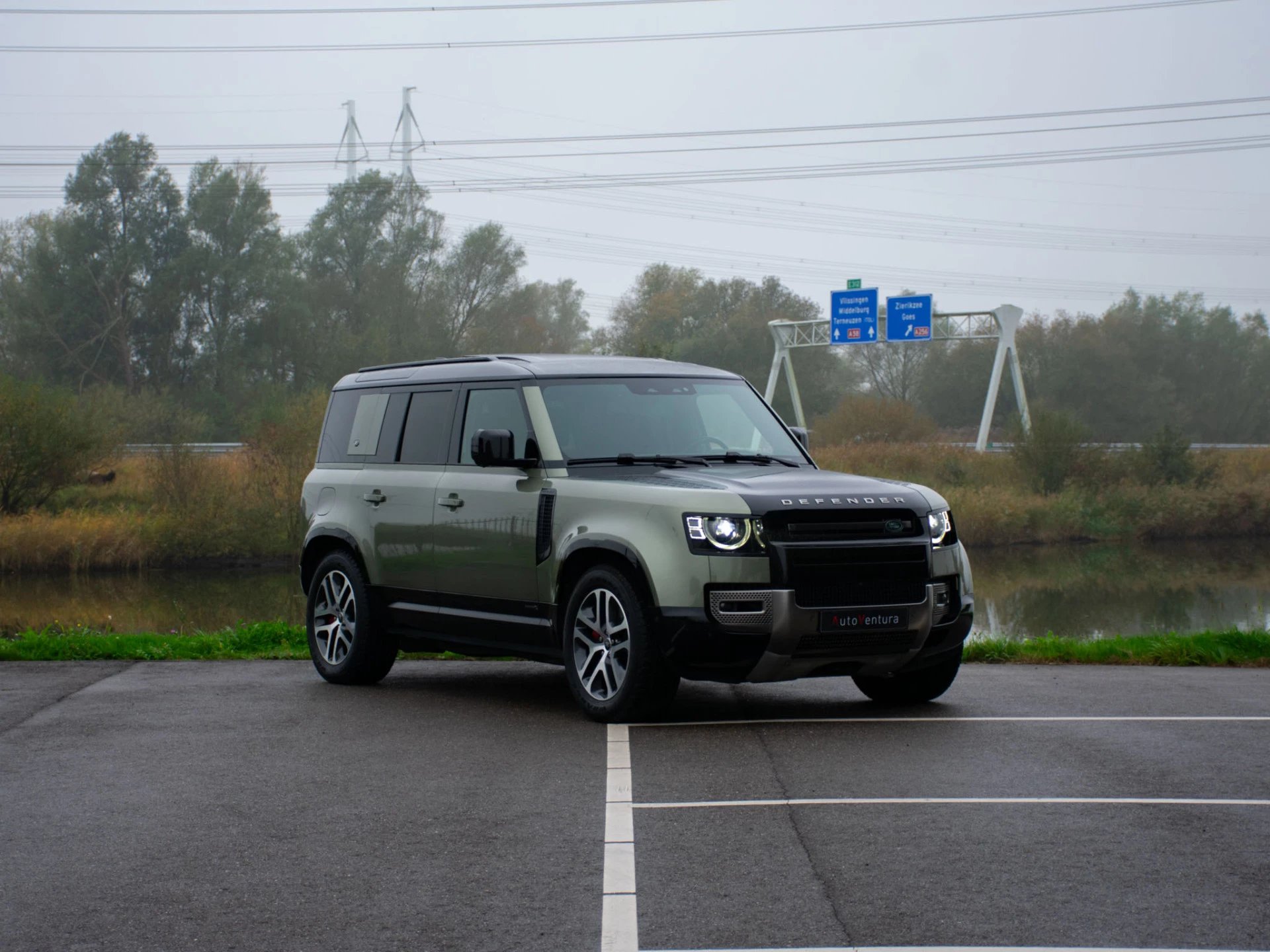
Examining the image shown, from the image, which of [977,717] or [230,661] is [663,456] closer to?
[977,717]

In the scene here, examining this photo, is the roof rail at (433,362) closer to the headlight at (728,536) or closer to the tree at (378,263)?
the headlight at (728,536)

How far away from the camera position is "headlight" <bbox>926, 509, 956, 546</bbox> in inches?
345

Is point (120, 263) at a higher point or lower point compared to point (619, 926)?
higher

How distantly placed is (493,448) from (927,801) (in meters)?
3.69

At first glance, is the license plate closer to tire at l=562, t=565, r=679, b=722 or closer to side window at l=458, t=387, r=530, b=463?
tire at l=562, t=565, r=679, b=722

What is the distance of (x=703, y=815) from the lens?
20.4 feet

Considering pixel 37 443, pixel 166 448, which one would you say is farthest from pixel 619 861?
pixel 166 448

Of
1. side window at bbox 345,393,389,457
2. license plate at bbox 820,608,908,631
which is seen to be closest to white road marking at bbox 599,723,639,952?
license plate at bbox 820,608,908,631

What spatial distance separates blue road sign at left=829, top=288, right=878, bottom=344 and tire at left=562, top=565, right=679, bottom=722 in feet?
139

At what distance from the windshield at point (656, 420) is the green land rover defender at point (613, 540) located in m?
0.01

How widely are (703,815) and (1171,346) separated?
87.5 m

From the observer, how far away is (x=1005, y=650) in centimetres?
1277

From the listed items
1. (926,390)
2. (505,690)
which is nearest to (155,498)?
(505,690)

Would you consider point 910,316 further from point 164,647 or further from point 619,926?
point 619,926
